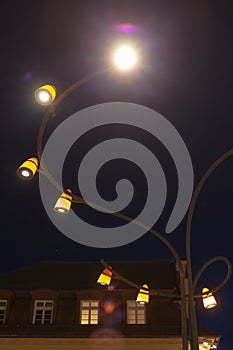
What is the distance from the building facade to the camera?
23359 mm

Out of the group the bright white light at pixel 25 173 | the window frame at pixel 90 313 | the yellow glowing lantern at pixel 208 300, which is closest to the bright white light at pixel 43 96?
the bright white light at pixel 25 173

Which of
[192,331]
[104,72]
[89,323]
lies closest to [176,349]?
[89,323]

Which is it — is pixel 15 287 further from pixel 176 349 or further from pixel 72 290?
pixel 176 349

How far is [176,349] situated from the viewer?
2302 cm

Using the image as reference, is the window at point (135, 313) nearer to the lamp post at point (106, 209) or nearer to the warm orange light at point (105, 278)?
the warm orange light at point (105, 278)

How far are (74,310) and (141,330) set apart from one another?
→ 4.22 m

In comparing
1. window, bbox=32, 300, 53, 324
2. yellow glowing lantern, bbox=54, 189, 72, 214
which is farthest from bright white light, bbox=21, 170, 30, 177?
window, bbox=32, 300, 53, 324

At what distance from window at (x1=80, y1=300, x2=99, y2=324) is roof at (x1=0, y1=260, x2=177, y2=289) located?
53.7 inches

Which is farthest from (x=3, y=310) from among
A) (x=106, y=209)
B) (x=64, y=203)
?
(x=106, y=209)

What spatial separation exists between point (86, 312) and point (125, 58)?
782 inches

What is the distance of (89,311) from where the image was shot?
2566 centimetres

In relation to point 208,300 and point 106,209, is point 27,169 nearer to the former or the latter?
point 106,209

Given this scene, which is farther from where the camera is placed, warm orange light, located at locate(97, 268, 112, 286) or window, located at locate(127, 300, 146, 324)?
window, located at locate(127, 300, 146, 324)

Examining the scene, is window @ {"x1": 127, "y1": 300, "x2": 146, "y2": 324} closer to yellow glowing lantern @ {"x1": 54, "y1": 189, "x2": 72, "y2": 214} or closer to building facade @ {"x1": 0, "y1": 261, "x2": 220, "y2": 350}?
building facade @ {"x1": 0, "y1": 261, "x2": 220, "y2": 350}
